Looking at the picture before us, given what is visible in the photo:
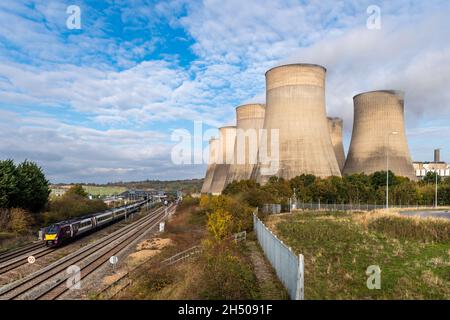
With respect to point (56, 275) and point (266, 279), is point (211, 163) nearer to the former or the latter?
point (56, 275)

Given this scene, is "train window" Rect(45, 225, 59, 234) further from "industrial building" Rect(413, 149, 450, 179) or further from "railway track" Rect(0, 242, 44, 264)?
"industrial building" Rect(413, 149, 450, 179)

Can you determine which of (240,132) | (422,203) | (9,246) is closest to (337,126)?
(240,132)

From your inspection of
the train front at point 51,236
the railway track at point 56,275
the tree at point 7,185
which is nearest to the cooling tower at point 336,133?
the railway track at point 56,275

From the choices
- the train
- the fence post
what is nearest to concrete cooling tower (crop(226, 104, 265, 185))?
the train

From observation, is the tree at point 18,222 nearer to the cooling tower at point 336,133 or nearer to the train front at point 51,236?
the train front at point 51,236

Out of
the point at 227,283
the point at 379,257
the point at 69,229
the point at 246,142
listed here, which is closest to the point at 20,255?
the point at 69,229
